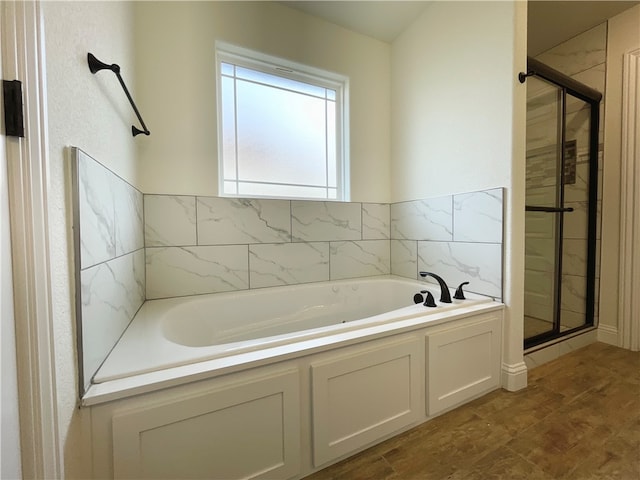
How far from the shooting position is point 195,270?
177 cm

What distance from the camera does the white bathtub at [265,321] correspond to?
92 cm

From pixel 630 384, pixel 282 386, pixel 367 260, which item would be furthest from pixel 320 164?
pixel 630 384

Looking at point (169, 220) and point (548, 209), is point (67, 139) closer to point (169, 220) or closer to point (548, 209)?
point (169, 220)

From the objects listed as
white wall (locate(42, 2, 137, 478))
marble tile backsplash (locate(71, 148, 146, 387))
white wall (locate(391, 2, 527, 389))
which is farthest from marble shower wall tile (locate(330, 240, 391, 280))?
white wall (locate(42, 2, 137, 478))

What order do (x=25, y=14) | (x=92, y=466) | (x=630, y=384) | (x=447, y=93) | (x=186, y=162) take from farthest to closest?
(x=447, y=93) < (x=186, y=162) < (x=630, y=384) < (x=92, y=466) < (x=25, y=14)

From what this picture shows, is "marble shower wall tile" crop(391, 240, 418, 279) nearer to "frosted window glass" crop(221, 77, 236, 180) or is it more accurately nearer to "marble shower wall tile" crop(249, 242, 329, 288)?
"marble shower wall tile" crop(249, 242, 329, 288)

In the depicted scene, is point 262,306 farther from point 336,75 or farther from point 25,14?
point 336,75

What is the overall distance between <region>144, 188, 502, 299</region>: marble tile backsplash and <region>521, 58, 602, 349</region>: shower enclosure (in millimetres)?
568

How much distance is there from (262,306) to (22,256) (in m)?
1.35

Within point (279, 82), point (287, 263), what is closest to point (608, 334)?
point (287, 263)

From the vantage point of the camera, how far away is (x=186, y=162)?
1.76m

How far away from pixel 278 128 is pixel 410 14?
137 cm

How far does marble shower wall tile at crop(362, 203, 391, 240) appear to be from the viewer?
235 centimetres

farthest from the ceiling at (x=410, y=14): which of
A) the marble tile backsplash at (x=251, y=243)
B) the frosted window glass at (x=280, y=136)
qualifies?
the marble tile backsplash at (x=251, y=243)
